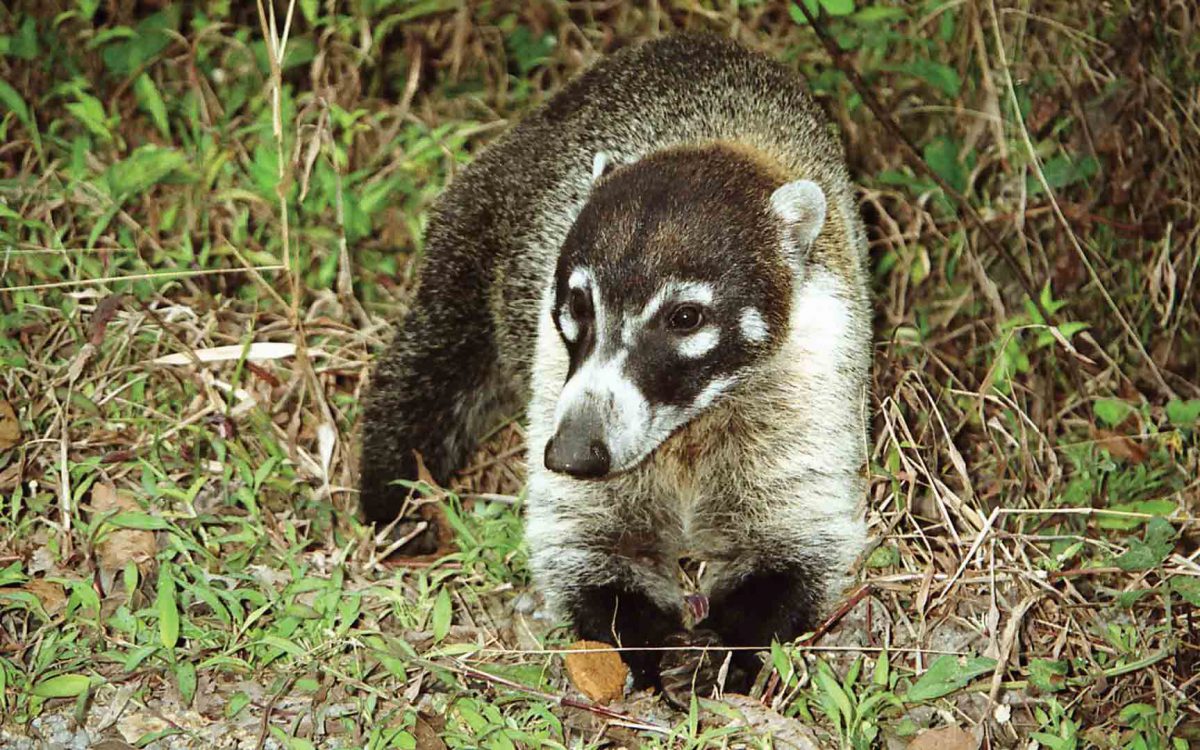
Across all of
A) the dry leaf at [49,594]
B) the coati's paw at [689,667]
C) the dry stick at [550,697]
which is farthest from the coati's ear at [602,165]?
the dry leaf at [49,594]

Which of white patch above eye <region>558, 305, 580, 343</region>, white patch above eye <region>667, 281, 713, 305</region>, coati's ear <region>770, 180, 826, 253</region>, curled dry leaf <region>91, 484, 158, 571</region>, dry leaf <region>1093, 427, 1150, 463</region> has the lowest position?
curled dry leaf <region>91, 484, 158, 571</region>

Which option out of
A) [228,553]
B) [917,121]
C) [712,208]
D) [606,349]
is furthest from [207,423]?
[917,121]

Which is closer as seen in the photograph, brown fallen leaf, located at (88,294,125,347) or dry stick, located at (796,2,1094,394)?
brown fallen leaf, located at (88,294,125,347)

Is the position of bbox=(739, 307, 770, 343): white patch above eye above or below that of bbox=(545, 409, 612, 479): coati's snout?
above

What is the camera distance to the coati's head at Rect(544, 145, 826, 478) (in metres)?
3.66

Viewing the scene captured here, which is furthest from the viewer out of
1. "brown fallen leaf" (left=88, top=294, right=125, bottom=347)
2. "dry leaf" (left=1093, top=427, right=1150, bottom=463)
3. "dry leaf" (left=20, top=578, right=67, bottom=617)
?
"dry leaf" (left=1093, top=427, right=1150, bottom=463)

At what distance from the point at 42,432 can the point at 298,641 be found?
138 centimetres

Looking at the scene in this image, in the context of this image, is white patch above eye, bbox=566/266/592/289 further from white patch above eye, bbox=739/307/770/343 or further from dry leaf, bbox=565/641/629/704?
dry leaf, bbox=565/641/629/704

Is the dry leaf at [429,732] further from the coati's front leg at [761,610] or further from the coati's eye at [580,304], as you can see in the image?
the coati's eye at [580,304]

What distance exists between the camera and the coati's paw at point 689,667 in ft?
12.6

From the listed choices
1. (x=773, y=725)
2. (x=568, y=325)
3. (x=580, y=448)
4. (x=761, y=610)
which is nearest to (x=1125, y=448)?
(x=761, y=610)

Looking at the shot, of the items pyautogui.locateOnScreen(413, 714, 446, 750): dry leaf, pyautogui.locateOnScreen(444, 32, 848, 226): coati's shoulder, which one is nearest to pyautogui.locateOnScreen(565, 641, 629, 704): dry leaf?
pyautogui.locateOnScreen(413, 714, 446, 750): dry leaf

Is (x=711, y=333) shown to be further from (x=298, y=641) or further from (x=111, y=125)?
(x=111, y=125)

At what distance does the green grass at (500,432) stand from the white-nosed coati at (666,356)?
22 centimetres
